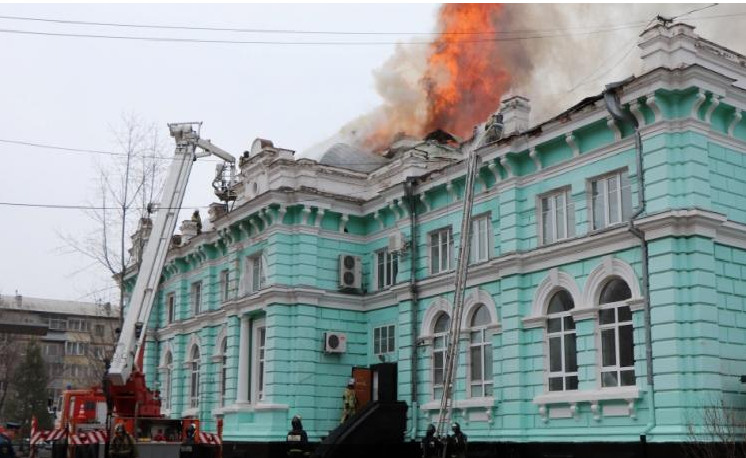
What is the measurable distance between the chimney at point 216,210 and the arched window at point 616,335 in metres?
17.1

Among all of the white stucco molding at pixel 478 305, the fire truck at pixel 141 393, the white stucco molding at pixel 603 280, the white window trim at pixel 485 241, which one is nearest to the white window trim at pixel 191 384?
the fire truck at pixel 141 393

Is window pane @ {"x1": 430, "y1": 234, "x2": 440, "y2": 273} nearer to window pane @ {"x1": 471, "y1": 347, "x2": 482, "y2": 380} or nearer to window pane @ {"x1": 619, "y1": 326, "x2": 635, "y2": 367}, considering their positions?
window pane @ {"x1": 471, "y1": 347, "x2": 482, "y2": 380}

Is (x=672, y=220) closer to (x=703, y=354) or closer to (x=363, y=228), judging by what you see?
(x=703, y=354)

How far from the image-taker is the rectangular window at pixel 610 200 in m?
18.5

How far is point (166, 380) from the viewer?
36594 millimetres

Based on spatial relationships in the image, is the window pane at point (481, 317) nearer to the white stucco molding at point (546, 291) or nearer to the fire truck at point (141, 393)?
the white stucco molding at point (546, 291)

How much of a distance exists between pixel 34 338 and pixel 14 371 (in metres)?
3.96

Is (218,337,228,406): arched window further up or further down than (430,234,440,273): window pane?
further down

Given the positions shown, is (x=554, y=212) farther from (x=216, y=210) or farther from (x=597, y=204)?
(x=216, y=210)

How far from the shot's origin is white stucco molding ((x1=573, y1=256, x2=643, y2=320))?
1781 centimetres

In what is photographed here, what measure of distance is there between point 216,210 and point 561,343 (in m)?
17.1

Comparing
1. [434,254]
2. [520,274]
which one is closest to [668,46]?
[520,274]

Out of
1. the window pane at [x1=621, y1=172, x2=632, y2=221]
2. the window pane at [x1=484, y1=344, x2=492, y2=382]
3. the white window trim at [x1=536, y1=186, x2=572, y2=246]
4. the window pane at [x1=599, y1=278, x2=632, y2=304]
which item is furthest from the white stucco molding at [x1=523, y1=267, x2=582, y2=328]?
the window pane at [x1=621, y1=172, x2=632, y2=221]

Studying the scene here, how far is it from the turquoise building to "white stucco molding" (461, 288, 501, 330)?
7 cm
